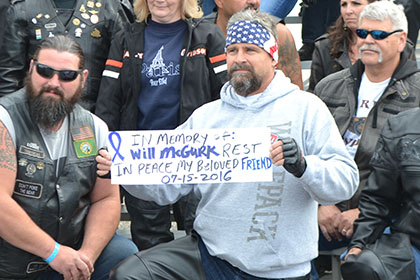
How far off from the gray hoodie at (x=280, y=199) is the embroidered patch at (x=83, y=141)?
0.56m

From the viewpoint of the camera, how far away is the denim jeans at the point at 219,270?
4.08 metres

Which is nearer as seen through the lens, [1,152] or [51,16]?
[1,152]

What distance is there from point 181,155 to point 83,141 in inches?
31.9

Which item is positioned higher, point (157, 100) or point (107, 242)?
point (157, 100)

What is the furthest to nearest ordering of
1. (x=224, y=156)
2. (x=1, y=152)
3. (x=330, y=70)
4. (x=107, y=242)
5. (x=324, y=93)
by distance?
(x=330, y=70), (x=324, y=93), (x=107, y=242), (x=1, y=152), (x=224, y=156)

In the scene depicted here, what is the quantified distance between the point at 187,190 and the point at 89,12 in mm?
1685

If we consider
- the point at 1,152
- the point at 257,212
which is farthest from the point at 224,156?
the point at 1,152

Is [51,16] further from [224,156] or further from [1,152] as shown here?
[224,156]

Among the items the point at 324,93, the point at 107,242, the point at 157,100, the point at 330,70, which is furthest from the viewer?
the point at 330,70

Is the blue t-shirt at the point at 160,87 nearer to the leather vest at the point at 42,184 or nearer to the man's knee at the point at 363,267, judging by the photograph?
the leather vest at the point at 42,184

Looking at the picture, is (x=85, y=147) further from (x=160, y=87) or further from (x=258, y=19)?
(x=258, y=19)

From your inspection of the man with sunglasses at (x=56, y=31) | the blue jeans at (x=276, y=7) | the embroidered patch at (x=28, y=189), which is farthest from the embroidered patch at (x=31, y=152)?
the blue jeans at (x=276, y=7)

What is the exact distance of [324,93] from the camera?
5.36 metres

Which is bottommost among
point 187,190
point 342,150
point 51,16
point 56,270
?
point 56,270
